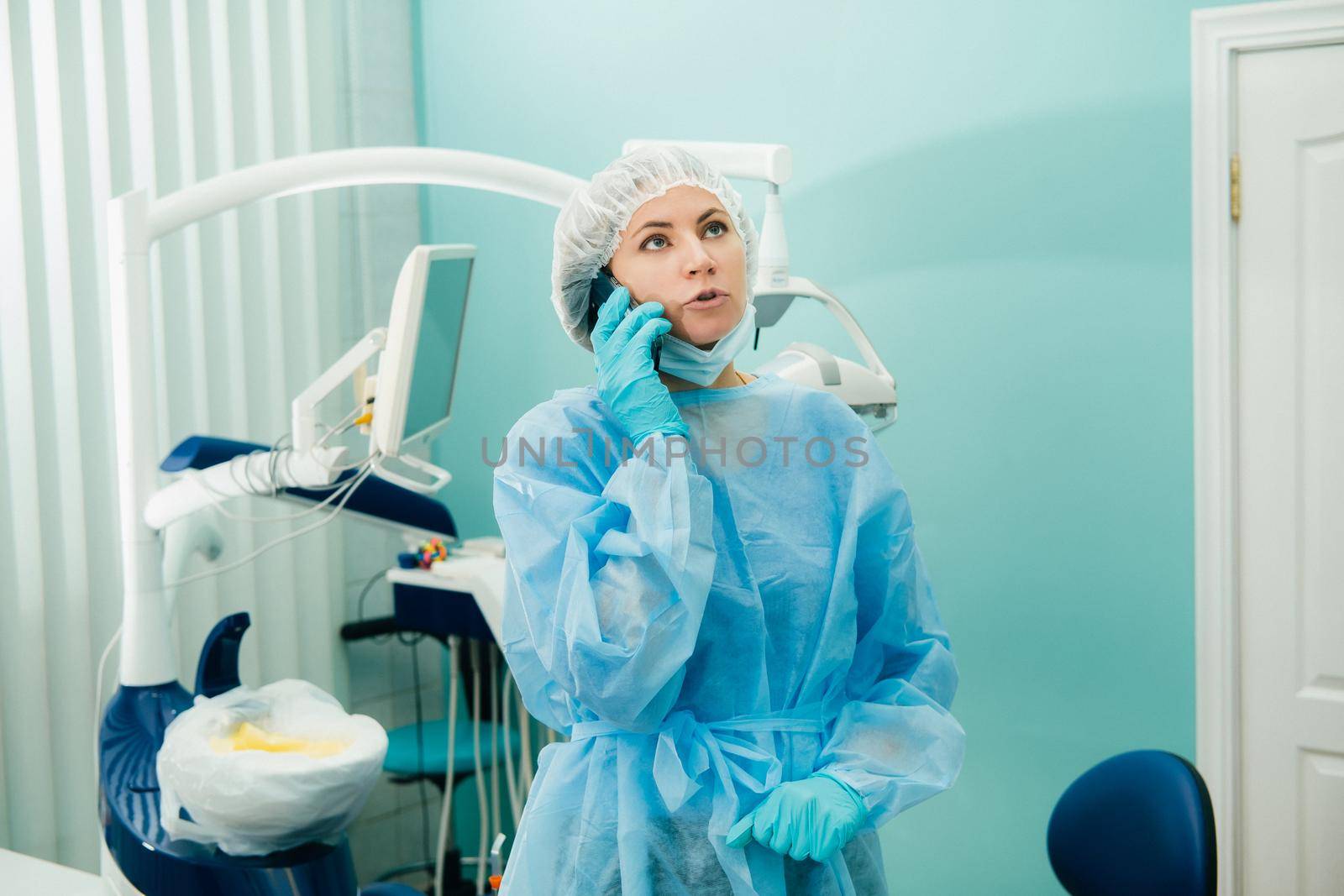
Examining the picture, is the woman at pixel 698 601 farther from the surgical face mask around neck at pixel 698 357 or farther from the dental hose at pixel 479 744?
the dental hose at pixel 479 744

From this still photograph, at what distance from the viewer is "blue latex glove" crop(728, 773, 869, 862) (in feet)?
3.70

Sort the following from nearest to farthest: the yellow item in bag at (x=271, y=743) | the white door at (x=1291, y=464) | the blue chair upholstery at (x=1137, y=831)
A: the blue chair upholstery at (x=1137, y=831)
the yellow item in bag at (x=271, y=743)
the white door at (x=1291, y=464)

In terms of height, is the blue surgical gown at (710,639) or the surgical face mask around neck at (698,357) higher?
the surgical face mask around neck at (698,357)

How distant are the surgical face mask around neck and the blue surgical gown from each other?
0.04m

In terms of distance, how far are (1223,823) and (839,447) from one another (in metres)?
1.42

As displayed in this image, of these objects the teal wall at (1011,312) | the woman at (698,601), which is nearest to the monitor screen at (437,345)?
the woman at (698,601)

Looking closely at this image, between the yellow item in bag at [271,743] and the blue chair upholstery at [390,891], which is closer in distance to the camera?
the yellow item in bag at [271,743]

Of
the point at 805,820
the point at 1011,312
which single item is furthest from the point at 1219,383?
the point at 805,820

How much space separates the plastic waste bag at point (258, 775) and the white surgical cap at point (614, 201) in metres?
0.90

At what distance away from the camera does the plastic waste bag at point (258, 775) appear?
1.76 metres

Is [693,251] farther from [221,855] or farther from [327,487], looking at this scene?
[221,855]

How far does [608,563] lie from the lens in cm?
113

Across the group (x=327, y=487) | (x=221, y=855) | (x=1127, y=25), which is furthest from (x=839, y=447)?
(x=1127, y=25)

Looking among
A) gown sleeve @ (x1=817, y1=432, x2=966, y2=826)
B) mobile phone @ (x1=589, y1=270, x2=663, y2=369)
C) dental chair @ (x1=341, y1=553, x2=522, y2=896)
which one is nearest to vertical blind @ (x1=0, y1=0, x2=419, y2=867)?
dental chair @ (x1=341, y1=553, x2=522, y2=896)
